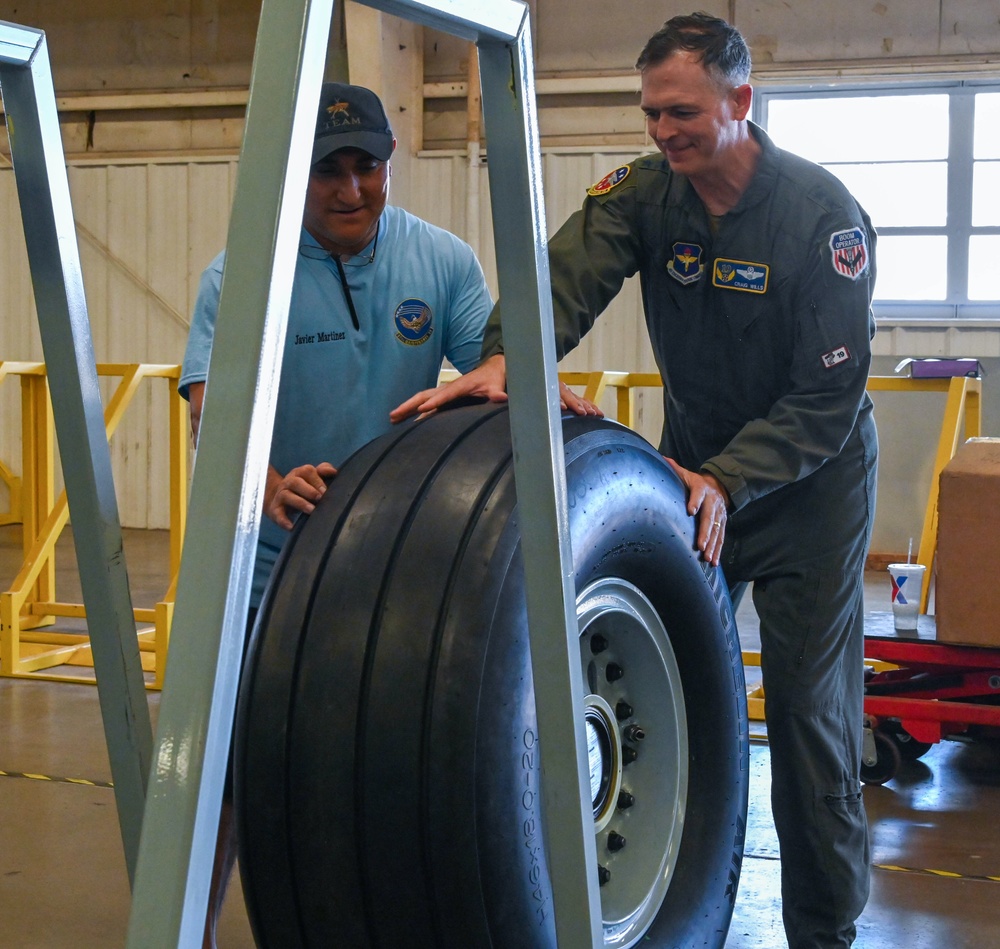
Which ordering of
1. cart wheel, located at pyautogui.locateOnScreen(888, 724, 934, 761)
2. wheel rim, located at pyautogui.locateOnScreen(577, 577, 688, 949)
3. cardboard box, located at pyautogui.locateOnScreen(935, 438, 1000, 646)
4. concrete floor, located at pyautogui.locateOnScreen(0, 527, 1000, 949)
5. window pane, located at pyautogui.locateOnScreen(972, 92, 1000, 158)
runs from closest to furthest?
1. wheel rim, located at pyautogui.locateOnScreen(577, 577, 688, 949)
2. concrete floor, located at pyautogui.locateOnScreen(0, 527, 1000, 949)
3. cardboard box, located at pyautogui.locateOnScreen(935, 438, 1000, 646)
4. cart wheel, located at pyautogui.locateOnScreen(888, 724, 934, 761)
5. window pane, located at pyautogui.locateOnScreen(972, 92, 1000, 158)

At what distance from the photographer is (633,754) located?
5.73 ft

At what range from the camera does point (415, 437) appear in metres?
1.51

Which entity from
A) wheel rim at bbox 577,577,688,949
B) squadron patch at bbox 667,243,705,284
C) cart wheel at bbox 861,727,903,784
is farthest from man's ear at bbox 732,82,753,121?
A: cart wheel at bbox 861,727,903,784

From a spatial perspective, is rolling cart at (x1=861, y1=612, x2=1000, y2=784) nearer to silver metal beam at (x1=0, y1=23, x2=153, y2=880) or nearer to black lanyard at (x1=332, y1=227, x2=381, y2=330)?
black lanyard at (x1=332, y1=227, x2=381, y2=330)

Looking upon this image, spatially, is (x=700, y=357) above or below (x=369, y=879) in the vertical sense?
above

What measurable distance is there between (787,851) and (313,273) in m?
1.25

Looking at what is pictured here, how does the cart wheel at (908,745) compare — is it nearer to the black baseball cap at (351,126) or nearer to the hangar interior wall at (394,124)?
the black baseball cap at (351,126)

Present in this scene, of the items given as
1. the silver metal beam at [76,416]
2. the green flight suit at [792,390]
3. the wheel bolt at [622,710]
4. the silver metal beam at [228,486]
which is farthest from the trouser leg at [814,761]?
the silver metal beam at [228,486]

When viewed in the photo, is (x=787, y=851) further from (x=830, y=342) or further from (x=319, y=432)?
(x=319, y=432)

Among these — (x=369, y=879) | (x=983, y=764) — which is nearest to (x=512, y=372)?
(x=369, y=879)

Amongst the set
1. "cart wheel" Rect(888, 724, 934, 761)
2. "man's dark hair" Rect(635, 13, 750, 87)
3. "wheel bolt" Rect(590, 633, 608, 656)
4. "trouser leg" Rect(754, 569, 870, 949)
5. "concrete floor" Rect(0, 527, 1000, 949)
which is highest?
"man's dark hair" Rect(635, 13, 750, 87)

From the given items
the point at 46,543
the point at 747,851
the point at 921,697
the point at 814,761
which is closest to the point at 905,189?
the point at 921,697

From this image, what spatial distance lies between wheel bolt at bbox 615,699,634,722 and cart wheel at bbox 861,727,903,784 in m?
1.99

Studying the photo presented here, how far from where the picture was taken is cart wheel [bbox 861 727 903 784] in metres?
3.45
